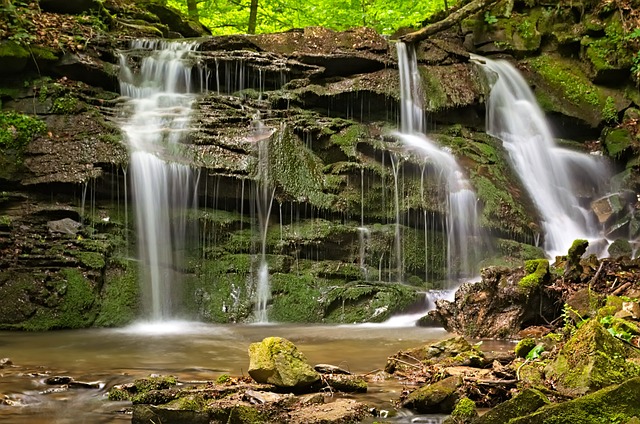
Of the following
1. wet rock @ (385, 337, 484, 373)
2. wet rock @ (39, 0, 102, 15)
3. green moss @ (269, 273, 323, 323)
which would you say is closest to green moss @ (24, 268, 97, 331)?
green moss @ (269, 273, 323, 323)

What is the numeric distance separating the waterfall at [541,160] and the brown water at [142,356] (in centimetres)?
549

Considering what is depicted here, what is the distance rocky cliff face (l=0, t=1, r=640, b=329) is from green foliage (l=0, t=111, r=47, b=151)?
0.10 feet

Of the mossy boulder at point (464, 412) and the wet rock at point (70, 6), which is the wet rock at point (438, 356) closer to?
the mossy boulder at point (464, 412)

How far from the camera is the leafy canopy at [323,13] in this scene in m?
19.5

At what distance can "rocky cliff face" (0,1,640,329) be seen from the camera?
9.77m

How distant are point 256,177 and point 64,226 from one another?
3.08 m

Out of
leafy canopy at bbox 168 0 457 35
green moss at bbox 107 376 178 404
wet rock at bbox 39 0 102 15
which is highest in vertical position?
leafy canopy at bbox 168 0 457 35

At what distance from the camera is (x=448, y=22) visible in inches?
586

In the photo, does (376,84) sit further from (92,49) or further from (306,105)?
(92,49)

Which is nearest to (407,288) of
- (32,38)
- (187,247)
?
(187,247)

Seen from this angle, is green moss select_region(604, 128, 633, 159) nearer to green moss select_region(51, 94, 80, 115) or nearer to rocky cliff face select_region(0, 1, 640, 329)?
rocky cliff face select_region(0, 1, 640, 329)

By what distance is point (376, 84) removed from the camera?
13211mm

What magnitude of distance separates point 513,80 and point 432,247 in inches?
243

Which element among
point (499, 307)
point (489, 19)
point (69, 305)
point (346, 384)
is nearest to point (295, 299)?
point (69, 305)
